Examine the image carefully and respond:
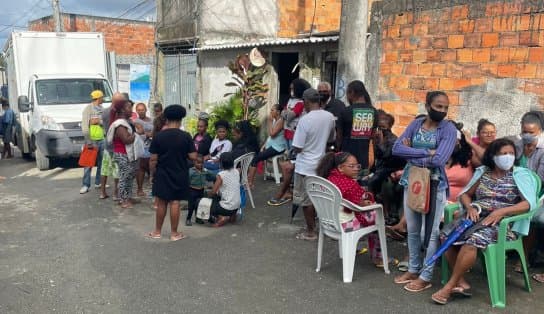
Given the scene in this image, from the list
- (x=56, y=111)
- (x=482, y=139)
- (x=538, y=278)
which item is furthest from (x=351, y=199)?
(x=56, y=111)

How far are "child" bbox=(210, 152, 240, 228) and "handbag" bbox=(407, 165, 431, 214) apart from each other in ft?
8.75

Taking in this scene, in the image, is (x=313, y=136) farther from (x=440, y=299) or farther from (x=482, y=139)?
(x=440, y=299)

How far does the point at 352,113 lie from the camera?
17.5ft

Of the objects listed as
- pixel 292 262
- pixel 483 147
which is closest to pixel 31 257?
pixel 292 262

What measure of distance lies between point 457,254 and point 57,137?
337 inches

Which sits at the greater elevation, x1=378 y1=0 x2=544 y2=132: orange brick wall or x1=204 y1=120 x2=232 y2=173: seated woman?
x1=378 y1=0 x2=544 y2=132: orange brick wall

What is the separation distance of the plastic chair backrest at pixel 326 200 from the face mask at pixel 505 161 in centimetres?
138

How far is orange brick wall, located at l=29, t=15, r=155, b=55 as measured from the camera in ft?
71.7

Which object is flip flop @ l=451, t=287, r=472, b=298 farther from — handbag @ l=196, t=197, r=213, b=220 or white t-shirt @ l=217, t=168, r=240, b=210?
handbag @ l=196, t=197, r=213, b=220

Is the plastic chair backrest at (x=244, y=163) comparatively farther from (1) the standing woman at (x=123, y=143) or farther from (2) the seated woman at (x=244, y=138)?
(1) the standing woman at (x=123, y=143)

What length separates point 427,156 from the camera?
13.5 feet

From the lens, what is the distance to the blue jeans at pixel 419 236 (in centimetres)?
423

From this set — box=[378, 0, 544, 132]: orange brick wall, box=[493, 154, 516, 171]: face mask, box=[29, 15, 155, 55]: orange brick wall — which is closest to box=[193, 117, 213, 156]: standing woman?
box=[378, 0, 544, 132]: orange brick wall

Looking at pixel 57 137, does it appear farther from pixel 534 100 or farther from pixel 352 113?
pixel 534 100
